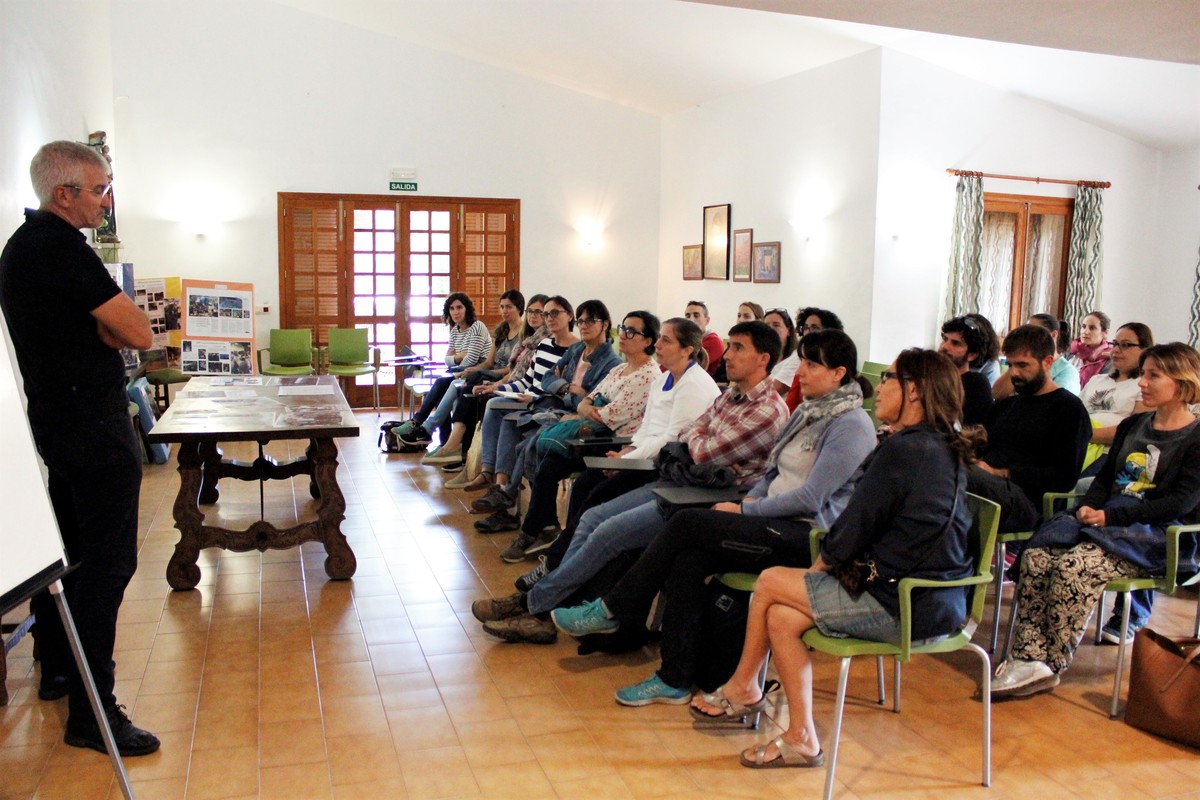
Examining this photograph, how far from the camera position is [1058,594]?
3201 millimetres

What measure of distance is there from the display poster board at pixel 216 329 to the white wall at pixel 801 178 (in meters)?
4.13

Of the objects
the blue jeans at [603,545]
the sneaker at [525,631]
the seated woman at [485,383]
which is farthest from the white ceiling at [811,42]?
the sneaker at [525,631]

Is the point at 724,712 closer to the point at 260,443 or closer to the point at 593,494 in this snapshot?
the point at 593,494

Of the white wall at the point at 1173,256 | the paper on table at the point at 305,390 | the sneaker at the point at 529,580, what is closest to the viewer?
the sneaker at the point at 529,580

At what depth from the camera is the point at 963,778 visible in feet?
8.93

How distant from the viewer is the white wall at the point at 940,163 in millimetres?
7043

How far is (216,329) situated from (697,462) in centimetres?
495

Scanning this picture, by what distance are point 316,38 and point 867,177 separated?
5378 mm

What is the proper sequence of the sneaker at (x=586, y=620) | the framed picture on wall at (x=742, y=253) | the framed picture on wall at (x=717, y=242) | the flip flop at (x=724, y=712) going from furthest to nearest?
the framed picture on wall at (x=717, y=242) → the framed picture on wall at (x=742, y=253) → the sneaker at (x=586, y=620) → the flip flop at (x=724, y=712)

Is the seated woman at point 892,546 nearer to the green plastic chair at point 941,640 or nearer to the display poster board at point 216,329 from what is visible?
the green plastic chair at point 941,640

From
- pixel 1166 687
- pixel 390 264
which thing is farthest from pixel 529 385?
pixel 390 264

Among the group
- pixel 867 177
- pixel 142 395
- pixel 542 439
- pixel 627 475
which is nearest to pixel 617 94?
pixel 867 177

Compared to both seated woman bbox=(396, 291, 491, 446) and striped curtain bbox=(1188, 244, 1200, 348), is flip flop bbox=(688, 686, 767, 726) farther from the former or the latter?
striped curtain bbox=(1188, 244, 1200, 348)

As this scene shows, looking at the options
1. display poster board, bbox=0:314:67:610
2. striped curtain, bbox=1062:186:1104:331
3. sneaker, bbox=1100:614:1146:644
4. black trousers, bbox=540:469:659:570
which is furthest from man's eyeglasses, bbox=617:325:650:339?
striped curtain, bbox=1062:186:1104:331
